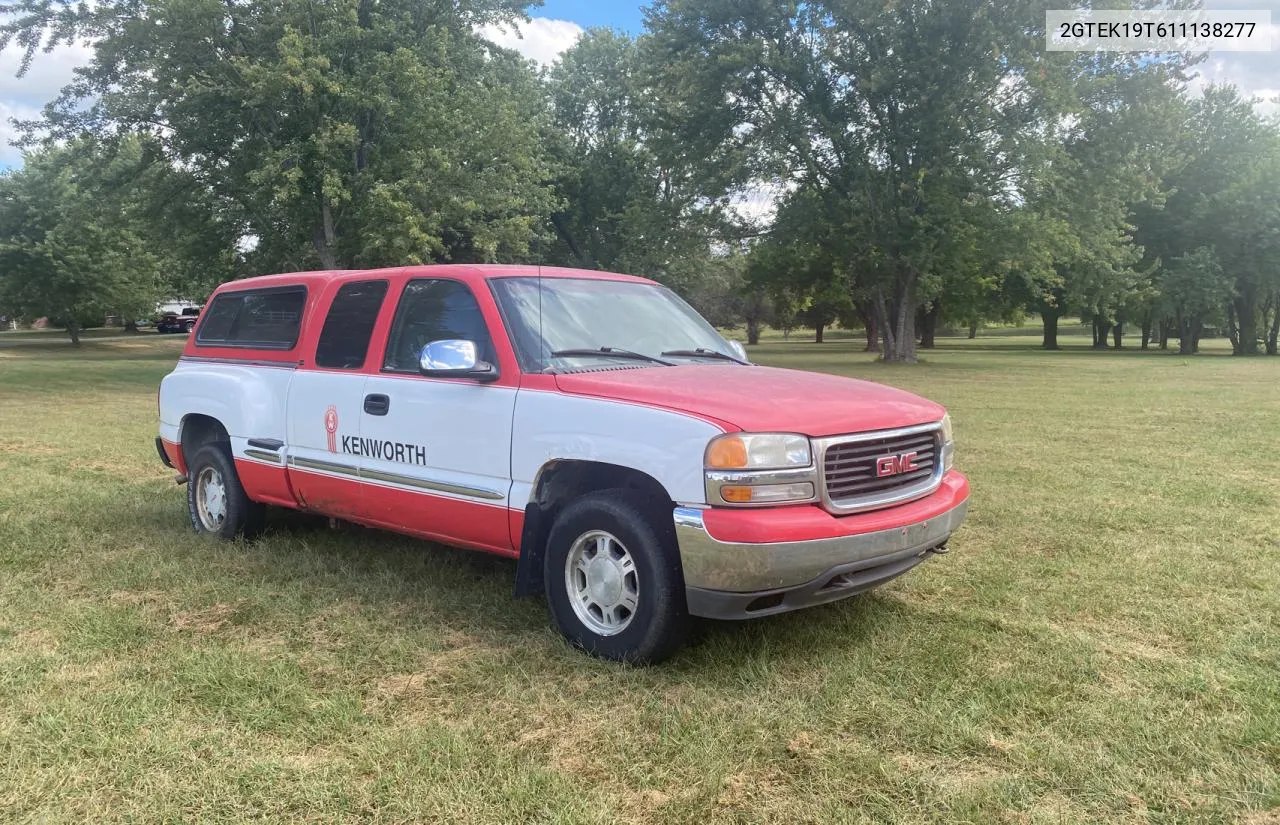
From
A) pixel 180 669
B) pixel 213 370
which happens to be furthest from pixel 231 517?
pixel 180 669

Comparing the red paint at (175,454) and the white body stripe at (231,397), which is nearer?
the white body stripe at (231,397)

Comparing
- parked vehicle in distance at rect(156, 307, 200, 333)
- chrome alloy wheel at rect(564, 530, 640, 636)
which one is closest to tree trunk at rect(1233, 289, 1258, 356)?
chrome alloy wheel at rect(564, 530, 640, 636)

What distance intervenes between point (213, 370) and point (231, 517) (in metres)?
1.03

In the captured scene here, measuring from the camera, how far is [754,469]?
3611 millimetres

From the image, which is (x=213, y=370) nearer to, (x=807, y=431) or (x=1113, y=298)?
(x=807, y=431)

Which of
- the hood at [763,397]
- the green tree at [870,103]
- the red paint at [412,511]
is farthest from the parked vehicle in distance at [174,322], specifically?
the hood at [763,397]

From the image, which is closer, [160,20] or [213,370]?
[213,370]

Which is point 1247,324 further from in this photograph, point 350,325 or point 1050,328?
point 350,325

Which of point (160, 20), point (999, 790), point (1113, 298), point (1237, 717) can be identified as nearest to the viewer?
point (999, 790)

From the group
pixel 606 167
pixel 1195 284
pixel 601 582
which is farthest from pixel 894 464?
pixel 1195 284

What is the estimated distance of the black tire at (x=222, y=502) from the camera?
19.4 ft

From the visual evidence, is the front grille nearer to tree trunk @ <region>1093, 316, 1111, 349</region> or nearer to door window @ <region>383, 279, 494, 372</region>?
door window @ <region>383, 279, 494, 372</region>

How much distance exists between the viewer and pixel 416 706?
3.57 m

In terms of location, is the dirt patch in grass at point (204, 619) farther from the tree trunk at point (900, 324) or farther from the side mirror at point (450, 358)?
the tree trunk at point (900, 324)
